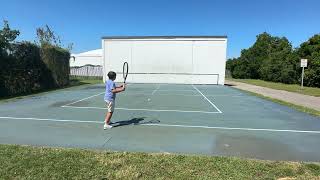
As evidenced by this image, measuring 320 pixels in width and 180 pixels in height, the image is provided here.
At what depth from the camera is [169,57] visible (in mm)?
31594

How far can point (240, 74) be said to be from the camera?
5506cm

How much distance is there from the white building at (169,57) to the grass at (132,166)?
25.8m

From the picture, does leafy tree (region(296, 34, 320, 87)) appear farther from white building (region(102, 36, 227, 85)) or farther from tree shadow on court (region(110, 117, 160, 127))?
tree shadow on court (region(110, 117, 160, 127))

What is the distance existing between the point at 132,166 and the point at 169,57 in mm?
26741

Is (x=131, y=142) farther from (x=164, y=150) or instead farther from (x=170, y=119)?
(x=170, y=119)

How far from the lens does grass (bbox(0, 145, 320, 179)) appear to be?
4.89m

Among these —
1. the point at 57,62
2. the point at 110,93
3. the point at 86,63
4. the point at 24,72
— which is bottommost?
the point at 110,93

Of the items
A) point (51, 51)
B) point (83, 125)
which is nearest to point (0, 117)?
point (83, 125)

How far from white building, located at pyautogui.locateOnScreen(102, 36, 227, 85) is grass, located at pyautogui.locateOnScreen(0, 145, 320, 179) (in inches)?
1017

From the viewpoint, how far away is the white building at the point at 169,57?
102 feet

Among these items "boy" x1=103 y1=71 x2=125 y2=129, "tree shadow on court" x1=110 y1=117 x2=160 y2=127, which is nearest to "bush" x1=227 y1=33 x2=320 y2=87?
"tree shadow on court" x1=110 y1=117 x2=160 y2=127

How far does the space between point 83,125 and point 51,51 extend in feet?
49.8

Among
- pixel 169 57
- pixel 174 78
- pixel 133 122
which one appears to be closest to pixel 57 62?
pixel 169 57

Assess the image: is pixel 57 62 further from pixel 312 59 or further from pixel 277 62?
pixel 277 62
